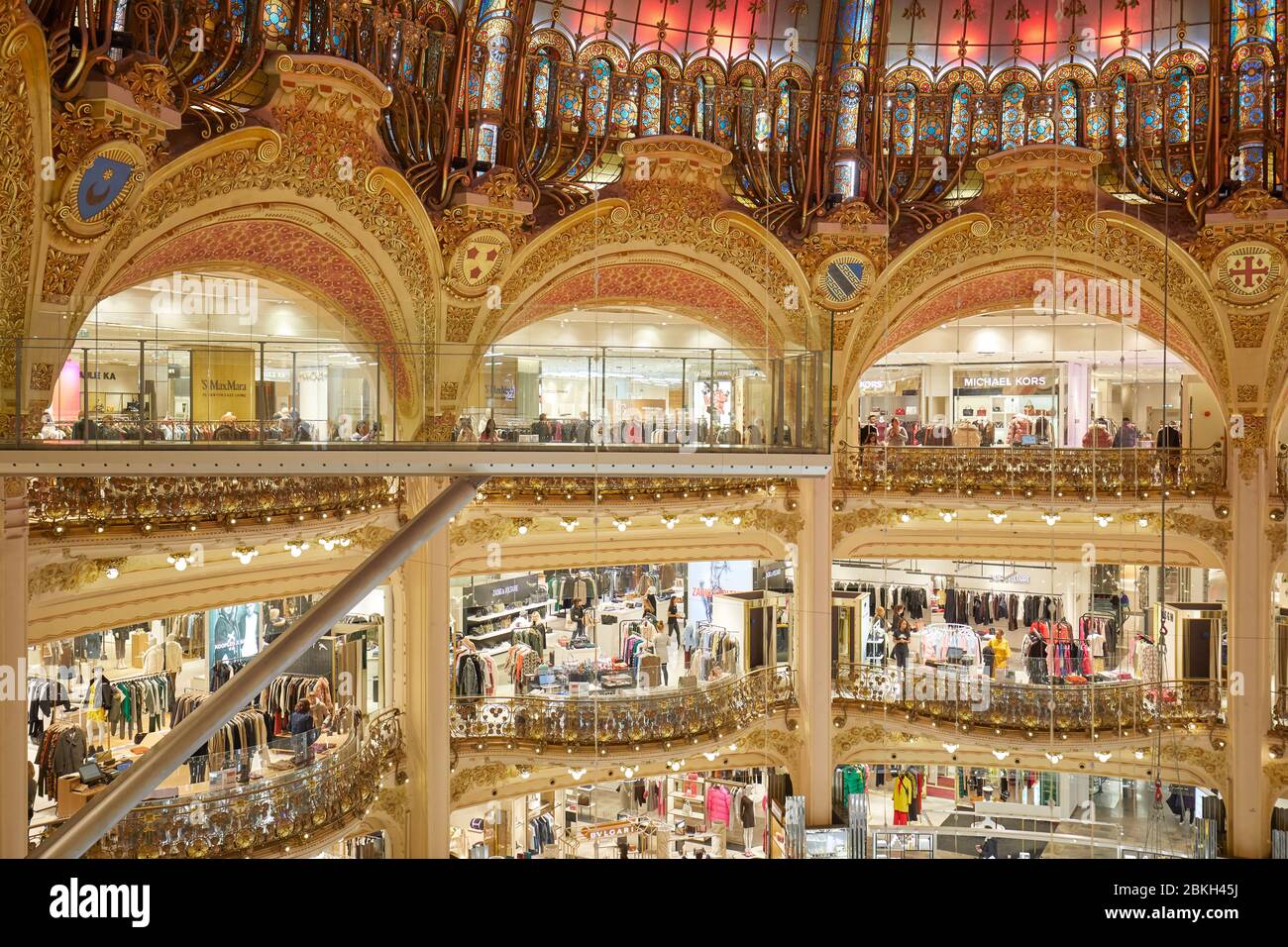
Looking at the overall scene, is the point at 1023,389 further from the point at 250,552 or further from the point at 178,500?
the point at 178,500

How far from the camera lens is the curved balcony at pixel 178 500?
29.7ft

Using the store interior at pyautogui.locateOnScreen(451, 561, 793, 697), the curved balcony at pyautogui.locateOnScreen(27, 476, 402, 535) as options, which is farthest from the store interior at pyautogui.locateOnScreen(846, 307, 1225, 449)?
the curved balcony at pyautogui.locateOnScreen(27, 476, 402, 535)

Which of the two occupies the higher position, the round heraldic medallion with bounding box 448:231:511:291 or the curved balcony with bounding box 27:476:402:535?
the round heraldic medallion with bounding box 448:231:511:291

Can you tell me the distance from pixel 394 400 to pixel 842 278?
8450 millimetres

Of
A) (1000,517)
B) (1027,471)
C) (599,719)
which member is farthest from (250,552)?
(1027,471)

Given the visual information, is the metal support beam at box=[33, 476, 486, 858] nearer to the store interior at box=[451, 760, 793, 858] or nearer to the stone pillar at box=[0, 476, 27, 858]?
the stone pillar at box=[0, 476, 27, 858]

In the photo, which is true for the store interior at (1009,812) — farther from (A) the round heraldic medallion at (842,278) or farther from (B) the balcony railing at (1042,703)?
(A) the round heraldic medallion at (842,278)

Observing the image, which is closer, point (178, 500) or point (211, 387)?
point (211, 387)

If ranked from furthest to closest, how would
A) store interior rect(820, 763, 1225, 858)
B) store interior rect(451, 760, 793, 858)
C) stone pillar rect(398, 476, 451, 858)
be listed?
store interior rect(820, 763, 1225, 858), store interior rect(451, 760, 793, 858), stone pillar rect(398, 476, 451, 858)

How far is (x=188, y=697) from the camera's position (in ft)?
36.9

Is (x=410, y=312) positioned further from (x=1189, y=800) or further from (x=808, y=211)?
(x=1189, y=800)

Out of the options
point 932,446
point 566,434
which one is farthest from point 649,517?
point 566,434

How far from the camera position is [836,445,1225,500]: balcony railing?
602 inches

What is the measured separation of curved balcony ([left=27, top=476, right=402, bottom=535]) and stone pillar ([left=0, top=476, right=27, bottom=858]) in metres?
A: 0.29
